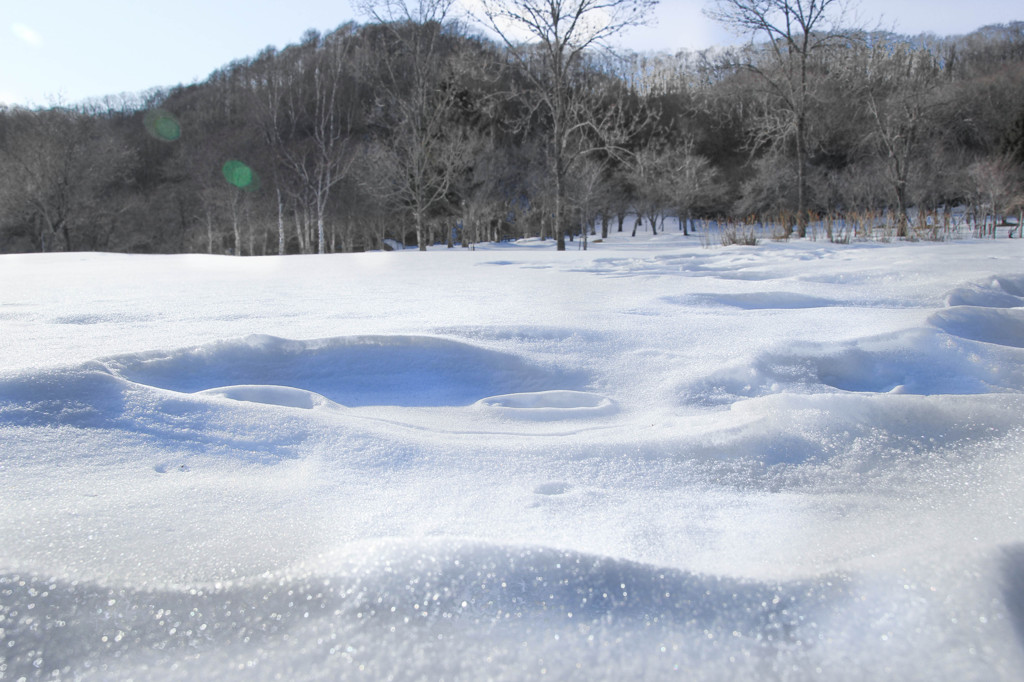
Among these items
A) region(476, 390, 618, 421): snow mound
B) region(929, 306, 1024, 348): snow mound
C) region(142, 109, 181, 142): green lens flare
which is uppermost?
region(142, 109, 181, 142): green lens flare

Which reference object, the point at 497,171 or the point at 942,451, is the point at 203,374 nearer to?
the point at 942,451

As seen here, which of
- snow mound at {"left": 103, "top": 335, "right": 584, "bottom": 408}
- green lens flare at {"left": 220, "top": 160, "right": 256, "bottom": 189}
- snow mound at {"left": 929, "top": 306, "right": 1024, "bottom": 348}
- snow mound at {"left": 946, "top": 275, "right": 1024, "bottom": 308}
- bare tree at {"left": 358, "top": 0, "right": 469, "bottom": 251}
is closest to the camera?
snow mound at {"left": 103, "top": 335, "right": 584, "bottom": 408}

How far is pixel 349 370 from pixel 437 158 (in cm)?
2189

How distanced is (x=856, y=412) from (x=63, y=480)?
1.37m

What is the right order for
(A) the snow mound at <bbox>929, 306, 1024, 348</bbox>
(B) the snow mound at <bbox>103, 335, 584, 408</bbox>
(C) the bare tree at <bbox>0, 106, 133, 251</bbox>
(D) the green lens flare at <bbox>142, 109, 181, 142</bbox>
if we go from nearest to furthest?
(B) the snow mound at <bbox>103, 335, 584, 408</bbox> < (A) the snow mound at <bbox>929, 306, 1024, 348</bbox> < (C) the bare tree at <bbox>0, 106, 133, 251</bbox> < (D) the green lens flare at <bbox>142, 109, 181, 142</bbox>

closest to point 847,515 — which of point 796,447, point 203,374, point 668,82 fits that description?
point 796,447

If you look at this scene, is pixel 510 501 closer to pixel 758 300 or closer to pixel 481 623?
pixel 481 623

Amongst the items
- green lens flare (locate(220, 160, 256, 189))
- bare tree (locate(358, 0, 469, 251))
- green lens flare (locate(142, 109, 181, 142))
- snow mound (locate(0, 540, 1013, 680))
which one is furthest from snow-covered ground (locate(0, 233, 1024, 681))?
green lens flare (locate(142, 109, 181, 142))

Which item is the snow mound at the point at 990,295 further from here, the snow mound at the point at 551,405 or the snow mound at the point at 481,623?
the snow mound at the point at 481,623

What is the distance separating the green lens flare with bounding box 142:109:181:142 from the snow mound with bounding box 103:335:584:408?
1626 inches

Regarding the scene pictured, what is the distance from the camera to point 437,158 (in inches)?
866

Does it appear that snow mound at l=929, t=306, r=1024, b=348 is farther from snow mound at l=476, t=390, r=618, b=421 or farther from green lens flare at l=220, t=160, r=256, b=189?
green lens flare at l=220, t=160, r=256, b=189

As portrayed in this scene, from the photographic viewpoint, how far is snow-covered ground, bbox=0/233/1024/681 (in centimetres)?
52

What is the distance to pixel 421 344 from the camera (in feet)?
5.25
